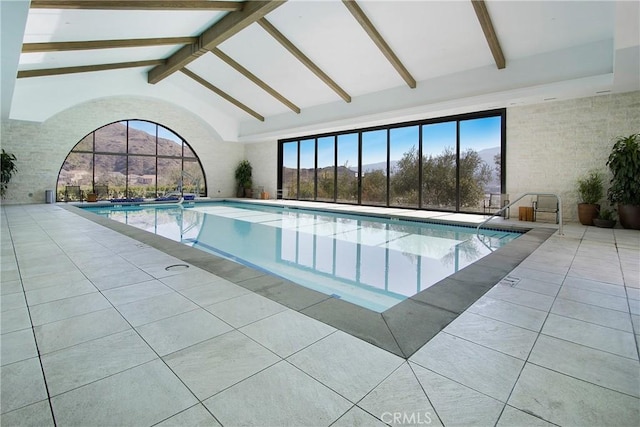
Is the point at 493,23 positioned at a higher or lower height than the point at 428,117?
higher

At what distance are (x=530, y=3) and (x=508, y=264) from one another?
4.70 meters

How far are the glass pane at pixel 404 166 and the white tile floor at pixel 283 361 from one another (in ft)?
23.6

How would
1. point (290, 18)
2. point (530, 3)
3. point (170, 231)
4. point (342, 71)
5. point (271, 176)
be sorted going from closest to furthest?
point (530, 3)
point (170, 231)
point (290, 18)
point (342, 71)
point (271, 176)

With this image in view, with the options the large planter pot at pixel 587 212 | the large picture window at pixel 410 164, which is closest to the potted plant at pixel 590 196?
the large planter pot at pixel 587 212

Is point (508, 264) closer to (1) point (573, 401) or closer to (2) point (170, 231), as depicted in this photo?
(1) point (573, 401)

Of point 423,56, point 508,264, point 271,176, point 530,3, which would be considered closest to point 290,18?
point 423,56

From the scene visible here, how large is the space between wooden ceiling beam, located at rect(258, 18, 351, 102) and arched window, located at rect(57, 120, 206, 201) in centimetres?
630

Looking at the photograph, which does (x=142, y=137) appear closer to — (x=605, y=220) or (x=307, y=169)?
(x=307, y=169)

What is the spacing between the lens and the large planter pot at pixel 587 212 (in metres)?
6.64

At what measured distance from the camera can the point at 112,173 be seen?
39.0 ft

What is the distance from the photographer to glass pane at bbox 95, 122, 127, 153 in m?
11.4

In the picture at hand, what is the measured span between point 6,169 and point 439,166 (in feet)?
38.8

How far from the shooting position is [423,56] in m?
7.48

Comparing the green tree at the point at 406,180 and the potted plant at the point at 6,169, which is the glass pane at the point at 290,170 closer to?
the green tree at the point at 406,180
